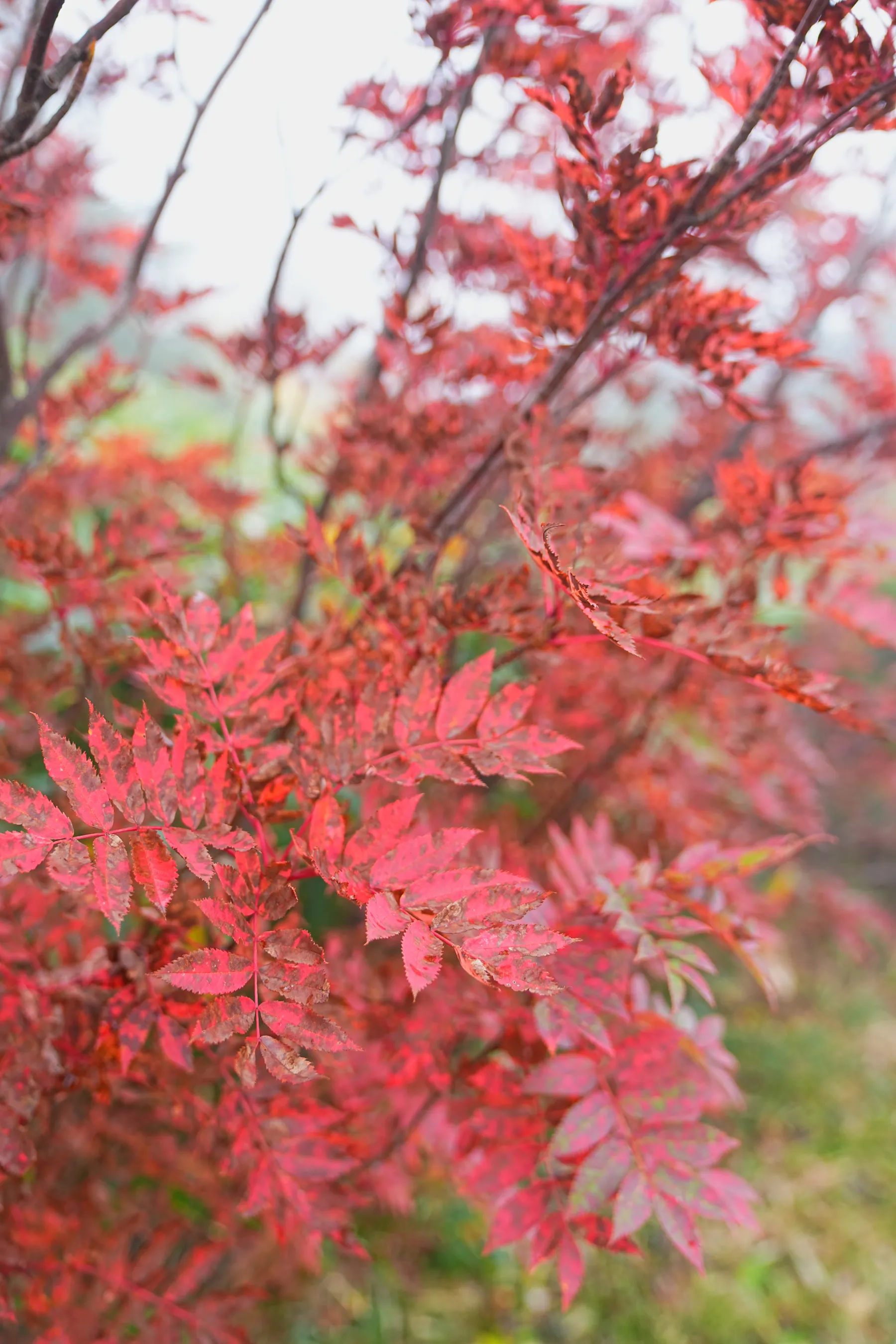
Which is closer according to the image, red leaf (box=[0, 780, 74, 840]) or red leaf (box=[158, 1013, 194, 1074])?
red leaf (box=[0, 780, 74, 840])

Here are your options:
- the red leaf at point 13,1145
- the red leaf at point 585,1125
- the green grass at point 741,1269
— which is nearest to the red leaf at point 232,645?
the red leaf at point 13,1145

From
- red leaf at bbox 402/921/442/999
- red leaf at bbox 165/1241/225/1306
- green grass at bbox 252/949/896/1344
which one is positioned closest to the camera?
Result: red leaf at bbox 402/921/442/999

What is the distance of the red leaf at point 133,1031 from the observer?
1.93ft

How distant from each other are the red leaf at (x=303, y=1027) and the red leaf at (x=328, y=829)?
0.09 meters

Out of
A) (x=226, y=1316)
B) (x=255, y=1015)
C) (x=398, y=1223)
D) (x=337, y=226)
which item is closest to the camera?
(x=255, y=1015)

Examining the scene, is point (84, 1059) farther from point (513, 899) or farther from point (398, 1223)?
point (398, 1223)

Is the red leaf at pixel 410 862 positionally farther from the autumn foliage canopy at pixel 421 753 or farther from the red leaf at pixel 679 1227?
the red leaf at pixel 679 1227

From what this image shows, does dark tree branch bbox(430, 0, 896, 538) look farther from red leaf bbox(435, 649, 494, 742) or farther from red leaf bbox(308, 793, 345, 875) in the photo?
red leaf bbox(308, 793, 345, 875)

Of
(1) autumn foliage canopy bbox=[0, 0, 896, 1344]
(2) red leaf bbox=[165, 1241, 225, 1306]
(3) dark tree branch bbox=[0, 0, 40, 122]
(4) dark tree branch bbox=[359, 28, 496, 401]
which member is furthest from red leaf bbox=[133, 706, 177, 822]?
(3) dark tree branch bbox=[0, 0, 40, 122]

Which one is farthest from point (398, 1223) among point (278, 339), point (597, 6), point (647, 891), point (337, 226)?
point (597, 6)

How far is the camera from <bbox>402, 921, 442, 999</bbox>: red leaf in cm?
45

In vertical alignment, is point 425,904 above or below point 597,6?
below

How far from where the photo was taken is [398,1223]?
1761 millimetres

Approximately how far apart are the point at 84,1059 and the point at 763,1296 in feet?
6.34
